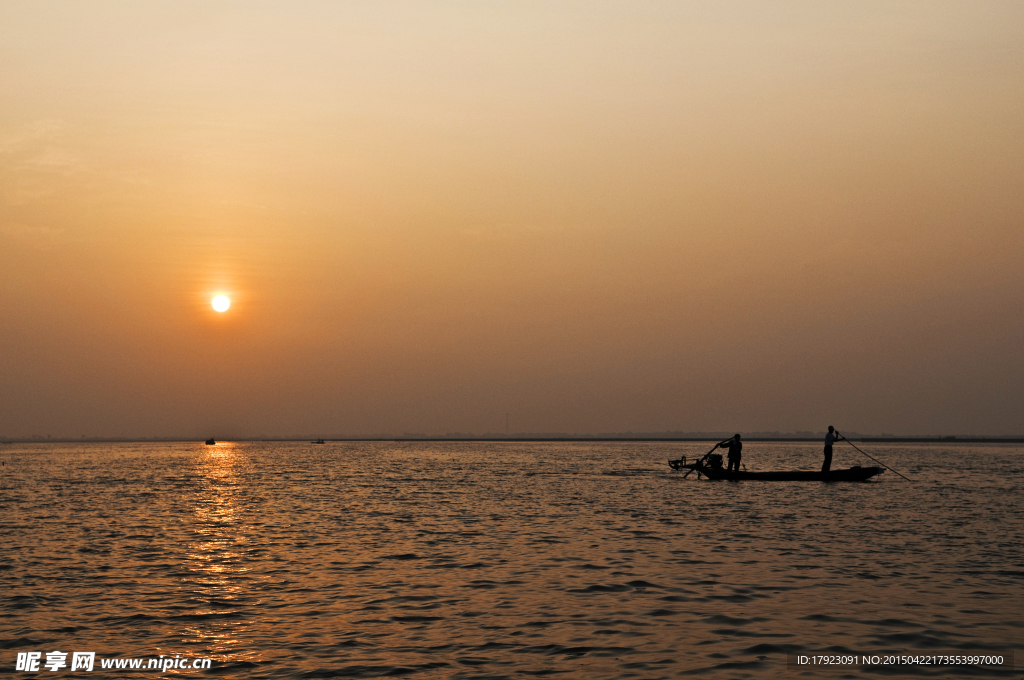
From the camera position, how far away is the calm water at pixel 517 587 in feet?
47.9

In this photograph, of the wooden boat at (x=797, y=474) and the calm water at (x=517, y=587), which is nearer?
the calm water at (x=517, y=587)

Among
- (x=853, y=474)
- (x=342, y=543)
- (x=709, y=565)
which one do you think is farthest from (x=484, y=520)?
(x=853, y=474)

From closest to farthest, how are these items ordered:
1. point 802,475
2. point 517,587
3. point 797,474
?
point 517,587 < point 802,475 < point 797,474

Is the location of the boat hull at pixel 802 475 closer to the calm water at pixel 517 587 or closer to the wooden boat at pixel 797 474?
the wooden boat at pixel 797 474

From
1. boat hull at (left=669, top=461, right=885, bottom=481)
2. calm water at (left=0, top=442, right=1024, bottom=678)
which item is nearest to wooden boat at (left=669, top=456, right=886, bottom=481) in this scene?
boat hull at (left=669, top=461, right=885, bottom=481)

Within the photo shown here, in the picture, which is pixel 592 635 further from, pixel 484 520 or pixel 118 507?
pixel 118 507

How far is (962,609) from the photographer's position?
1730cm

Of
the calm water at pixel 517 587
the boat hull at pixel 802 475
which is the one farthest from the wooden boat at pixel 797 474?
the calm water at pixel 517 587

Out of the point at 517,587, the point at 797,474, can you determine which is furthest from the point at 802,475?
the point at 517,587

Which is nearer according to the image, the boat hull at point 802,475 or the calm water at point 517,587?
the calm water at point 517,587

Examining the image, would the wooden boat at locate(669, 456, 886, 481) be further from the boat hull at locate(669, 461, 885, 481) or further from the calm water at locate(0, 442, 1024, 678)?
the calm water at locate(0, 442, 1024, 678)

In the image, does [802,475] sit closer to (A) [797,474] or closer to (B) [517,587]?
(A) [797,474]

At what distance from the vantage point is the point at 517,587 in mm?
20281

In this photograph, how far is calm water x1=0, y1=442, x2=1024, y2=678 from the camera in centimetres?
1459
